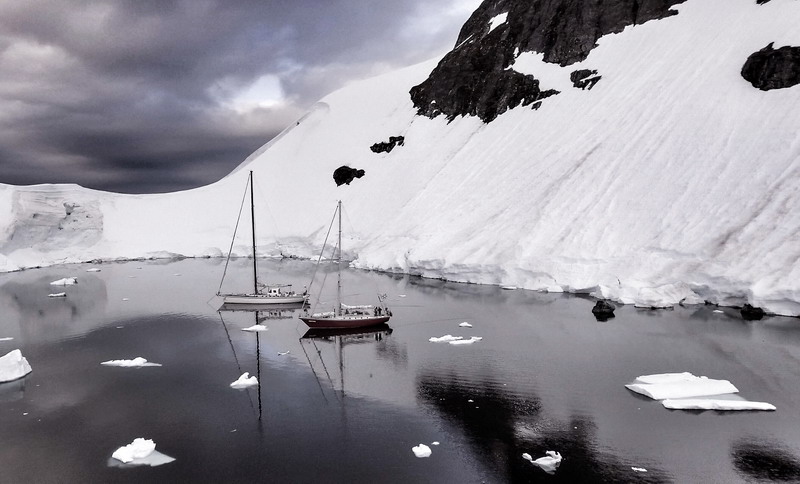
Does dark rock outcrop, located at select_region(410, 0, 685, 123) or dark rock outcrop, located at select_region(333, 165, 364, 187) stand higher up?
dark rock outcrop, located at select_region(410, 0, 685, 123)

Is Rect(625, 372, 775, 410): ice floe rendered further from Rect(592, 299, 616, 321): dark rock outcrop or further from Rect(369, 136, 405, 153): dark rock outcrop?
Rect(369, 136, 405, 153): dark rock outcrop

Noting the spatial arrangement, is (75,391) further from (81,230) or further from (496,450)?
(81,230)

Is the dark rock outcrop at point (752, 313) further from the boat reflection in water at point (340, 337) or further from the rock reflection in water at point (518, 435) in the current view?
the boat reflection in water at point (340, 337)

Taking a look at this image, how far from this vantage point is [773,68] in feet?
163

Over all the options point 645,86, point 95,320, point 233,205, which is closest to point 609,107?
point 645,86

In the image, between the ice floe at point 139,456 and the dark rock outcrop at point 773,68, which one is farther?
the dark rock outcrop at point 773,68

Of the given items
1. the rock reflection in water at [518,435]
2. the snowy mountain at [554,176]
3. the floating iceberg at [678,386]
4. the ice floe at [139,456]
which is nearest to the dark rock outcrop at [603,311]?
the snowy mountain at [554,176]

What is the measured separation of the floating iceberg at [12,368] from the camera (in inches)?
937

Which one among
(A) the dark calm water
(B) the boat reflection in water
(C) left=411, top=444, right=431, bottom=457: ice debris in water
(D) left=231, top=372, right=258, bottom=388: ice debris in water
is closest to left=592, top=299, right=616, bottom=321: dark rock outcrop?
(A) the dark calm water

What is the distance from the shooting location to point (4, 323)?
1487 inches

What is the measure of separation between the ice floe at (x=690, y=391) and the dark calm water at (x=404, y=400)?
48cm

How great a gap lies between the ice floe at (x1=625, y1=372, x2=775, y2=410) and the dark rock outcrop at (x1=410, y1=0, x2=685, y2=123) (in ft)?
186

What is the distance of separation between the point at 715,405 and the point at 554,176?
41377mm

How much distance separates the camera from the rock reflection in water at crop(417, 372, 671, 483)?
573 inches
